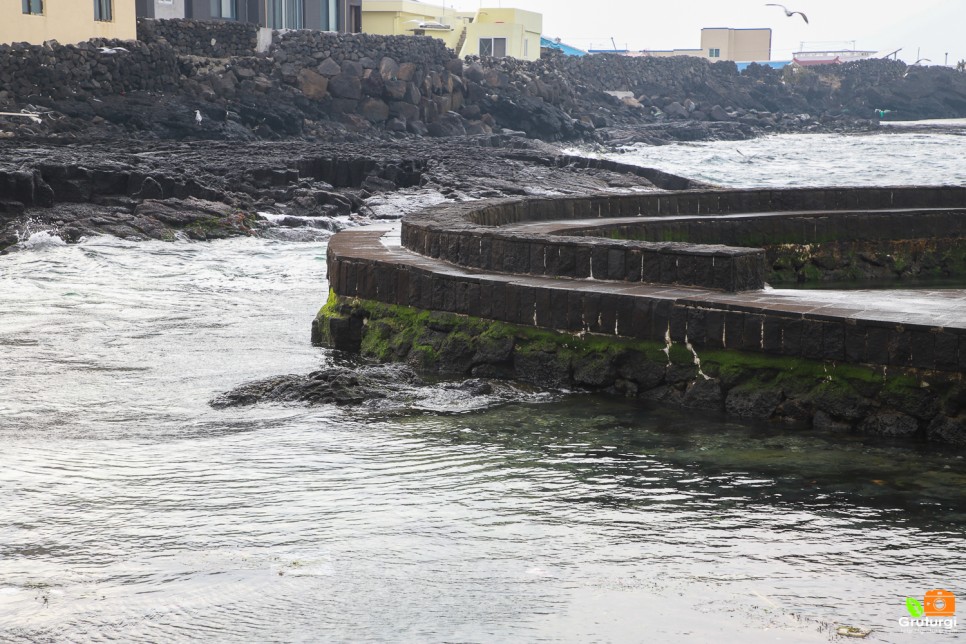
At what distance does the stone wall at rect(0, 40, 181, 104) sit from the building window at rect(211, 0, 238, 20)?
7.48 meters

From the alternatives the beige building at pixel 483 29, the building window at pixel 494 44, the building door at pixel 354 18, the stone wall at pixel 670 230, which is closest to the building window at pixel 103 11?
the building door at pixel 354 18

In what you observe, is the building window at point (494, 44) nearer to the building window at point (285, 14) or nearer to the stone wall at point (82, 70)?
the building window at point (285, 14)

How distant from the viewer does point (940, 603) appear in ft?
13.8

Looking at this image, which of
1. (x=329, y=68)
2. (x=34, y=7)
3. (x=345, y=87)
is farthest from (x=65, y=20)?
(x=345, y=87)

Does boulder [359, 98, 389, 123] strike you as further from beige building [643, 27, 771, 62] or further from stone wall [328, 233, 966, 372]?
beige building [643, 27, 771, 62]

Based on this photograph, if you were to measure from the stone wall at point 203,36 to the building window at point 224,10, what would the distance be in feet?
10.6

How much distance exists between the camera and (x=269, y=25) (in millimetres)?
44719

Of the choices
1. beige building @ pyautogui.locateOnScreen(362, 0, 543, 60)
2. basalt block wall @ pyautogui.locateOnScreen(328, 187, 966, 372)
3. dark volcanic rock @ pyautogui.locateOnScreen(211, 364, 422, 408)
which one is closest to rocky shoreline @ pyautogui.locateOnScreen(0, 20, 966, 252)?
beige building @ pyautogui.locateOnScreen(362, 0, 543, 60)

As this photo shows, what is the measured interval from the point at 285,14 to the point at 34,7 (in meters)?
14.7

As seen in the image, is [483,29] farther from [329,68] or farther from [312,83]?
[312,83]

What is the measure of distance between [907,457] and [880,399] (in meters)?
0.48

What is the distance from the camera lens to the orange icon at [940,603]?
4.11 m

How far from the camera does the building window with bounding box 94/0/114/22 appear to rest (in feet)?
115

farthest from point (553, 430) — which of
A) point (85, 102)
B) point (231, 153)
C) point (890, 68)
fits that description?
point (890, 68)
